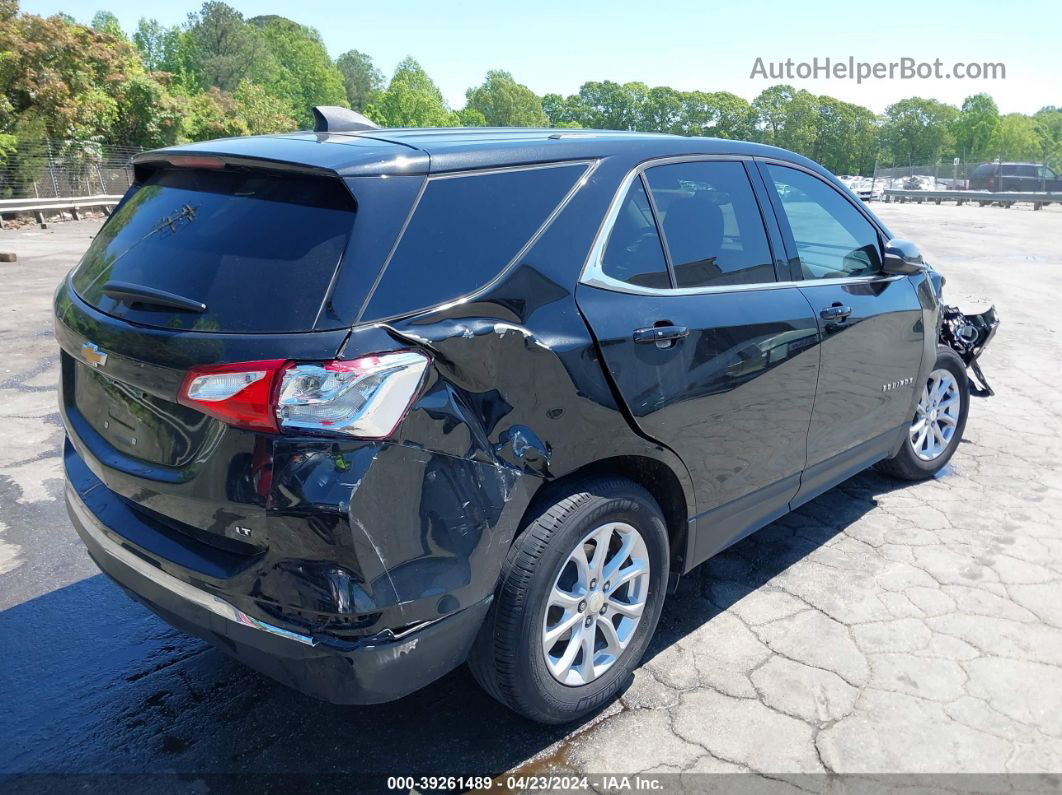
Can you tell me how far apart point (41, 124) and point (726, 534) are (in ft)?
117

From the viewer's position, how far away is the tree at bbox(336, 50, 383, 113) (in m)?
126

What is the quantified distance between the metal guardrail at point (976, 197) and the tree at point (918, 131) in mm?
69761

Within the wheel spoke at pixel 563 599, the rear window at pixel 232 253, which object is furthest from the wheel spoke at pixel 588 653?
the rear window at pixel 232 253

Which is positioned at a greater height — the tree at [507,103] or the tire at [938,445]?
the tree at [507,103]

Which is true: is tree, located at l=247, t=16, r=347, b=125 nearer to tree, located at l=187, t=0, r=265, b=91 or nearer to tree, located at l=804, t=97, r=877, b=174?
tree, located at l=187, t=0, r=265, b=91

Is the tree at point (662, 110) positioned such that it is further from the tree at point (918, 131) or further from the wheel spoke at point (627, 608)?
the wheel spoke at point (627, 608)

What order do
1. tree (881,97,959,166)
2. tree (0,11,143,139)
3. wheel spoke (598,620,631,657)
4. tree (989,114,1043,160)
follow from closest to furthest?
wheel spoke (598,620,631,657)
tree (0,11,143,139)
tree (989,114,1043,160)
tree (881,97,959,166)

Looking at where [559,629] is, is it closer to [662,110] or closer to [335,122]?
[335,122]

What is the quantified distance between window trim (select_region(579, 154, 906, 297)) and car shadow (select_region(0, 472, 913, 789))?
55.2 inches

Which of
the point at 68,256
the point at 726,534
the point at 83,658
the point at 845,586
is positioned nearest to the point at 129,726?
the point at 83,658

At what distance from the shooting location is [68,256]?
50.4 ft

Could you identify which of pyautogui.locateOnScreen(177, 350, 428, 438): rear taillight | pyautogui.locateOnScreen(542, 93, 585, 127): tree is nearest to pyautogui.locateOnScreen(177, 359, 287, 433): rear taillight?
pyautogui.locateOnScreen(177, 350, 428, 438): rear taillight

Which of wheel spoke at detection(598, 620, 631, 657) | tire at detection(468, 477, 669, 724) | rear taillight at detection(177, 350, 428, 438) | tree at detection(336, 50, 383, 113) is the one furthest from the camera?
tree at detection(336, 50, 383, 113)

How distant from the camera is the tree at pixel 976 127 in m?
106
